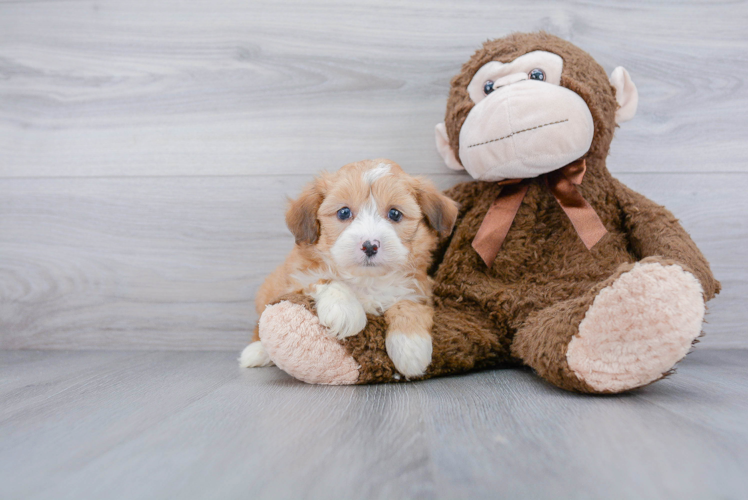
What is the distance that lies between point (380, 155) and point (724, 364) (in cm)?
121

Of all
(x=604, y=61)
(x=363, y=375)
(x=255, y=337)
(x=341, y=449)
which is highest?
(x=604, y=61)

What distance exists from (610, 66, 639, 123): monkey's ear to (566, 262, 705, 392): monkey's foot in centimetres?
62

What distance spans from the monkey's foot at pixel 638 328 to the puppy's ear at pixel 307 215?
656 millimetres

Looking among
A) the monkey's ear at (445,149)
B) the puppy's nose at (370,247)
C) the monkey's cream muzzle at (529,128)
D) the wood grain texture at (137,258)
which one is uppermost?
the monkey's cream muzzle at (529,128)

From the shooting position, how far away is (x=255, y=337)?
149 cm

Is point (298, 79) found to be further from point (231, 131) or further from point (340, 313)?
point (340, 313)

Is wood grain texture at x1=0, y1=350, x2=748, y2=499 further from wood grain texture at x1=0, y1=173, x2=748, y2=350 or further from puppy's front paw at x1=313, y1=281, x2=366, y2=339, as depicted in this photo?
wood grain texture at x1=0, y1=173, x2=748, y2=350

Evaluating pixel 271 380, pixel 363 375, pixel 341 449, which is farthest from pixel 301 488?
pixel 271 380

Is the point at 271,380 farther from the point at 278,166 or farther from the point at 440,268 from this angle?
the point at 278,166

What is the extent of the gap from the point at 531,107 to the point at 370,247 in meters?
0.53

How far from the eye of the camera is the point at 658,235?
4.00 feet

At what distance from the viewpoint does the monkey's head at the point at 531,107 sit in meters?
1.20

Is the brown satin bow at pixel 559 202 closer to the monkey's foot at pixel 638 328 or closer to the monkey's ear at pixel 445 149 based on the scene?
the monkey's ear at pixel 445 149

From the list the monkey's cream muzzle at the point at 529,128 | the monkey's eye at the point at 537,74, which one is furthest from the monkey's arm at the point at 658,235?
the monkey's eye at the point at 537,74
